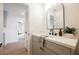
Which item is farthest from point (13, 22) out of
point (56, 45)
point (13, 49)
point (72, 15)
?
point (72, 15)

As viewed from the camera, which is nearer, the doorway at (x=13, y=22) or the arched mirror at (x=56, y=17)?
the doorway at (x=13, y=22)

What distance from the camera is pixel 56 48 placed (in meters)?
1.36

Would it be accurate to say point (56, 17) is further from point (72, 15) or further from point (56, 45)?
point (56, 45)

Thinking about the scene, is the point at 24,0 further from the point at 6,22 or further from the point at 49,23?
the point at 49,23

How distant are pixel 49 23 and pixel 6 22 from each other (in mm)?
932

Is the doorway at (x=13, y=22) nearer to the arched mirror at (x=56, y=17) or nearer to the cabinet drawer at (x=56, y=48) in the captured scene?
the cabinet drawer at (x=56, y=48)

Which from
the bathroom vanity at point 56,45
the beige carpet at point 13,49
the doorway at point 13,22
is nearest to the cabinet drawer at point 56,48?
the bathroom vanity at point 56,45

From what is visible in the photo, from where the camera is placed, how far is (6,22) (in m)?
1.42

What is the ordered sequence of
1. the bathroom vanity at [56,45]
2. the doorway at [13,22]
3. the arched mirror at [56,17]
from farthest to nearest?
the arched mirror at [56,17] < the doorway at [13,22] < the bathroom vanity at [56,45]

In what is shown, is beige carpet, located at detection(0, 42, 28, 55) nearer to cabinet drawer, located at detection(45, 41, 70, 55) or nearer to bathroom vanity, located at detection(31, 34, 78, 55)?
bathroom vanity, located at detection(31, 34, 78, 55)

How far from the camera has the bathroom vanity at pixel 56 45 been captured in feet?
3.61

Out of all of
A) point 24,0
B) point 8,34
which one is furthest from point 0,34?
point 24,0

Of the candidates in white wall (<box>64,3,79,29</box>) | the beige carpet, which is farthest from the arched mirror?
the beige carpet

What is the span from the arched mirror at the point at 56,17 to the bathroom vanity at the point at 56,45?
36 cm
